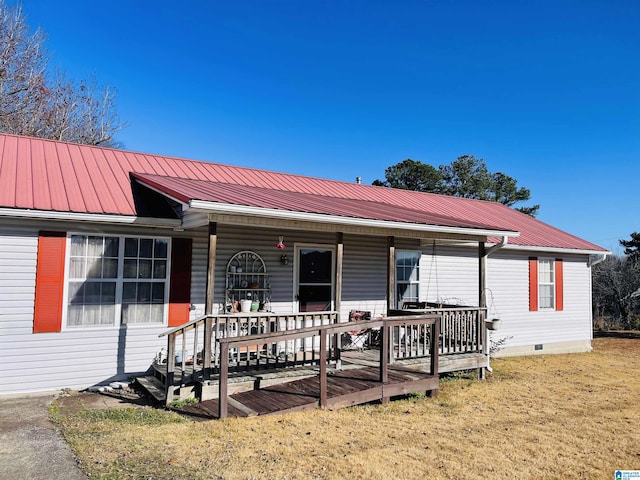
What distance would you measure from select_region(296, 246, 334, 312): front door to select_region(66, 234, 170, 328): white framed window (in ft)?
9.08

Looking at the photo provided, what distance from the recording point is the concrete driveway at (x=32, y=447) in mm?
4059

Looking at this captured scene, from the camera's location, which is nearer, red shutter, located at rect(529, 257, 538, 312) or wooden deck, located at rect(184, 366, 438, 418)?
wooden deck, located at rect(184, 366, 438, 418)

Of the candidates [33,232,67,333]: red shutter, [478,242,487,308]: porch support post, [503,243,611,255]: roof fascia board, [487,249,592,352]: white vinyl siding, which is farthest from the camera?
[487,249,592,352]: white vinyl siding

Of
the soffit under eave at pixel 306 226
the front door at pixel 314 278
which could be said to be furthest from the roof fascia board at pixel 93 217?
the front door at pixel 314 278

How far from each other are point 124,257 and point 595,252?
44.2ft

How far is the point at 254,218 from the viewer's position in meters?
7.09

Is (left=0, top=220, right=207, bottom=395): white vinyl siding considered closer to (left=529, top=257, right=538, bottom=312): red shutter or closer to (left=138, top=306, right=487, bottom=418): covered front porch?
(left=138, top=306, right=487, bottom=418): covered front porch

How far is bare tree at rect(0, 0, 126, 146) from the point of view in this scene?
18344 mm

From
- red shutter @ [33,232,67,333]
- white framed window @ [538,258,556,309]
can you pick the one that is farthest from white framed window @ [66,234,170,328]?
white framed window @ [538,258,556,309]

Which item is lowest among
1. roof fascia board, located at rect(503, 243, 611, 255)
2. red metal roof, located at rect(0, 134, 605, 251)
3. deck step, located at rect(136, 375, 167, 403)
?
Answer: deck step, located at rect(136, 375, 167, 403)

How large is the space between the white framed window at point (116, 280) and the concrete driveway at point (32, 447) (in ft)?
5.43

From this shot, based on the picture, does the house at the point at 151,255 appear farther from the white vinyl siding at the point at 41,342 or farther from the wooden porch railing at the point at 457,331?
the wooden porch railing at the point at 457,331

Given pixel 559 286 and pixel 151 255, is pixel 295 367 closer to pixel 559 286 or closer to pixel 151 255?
pixel 151 255

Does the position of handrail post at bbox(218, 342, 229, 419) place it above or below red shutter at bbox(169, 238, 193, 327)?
below
